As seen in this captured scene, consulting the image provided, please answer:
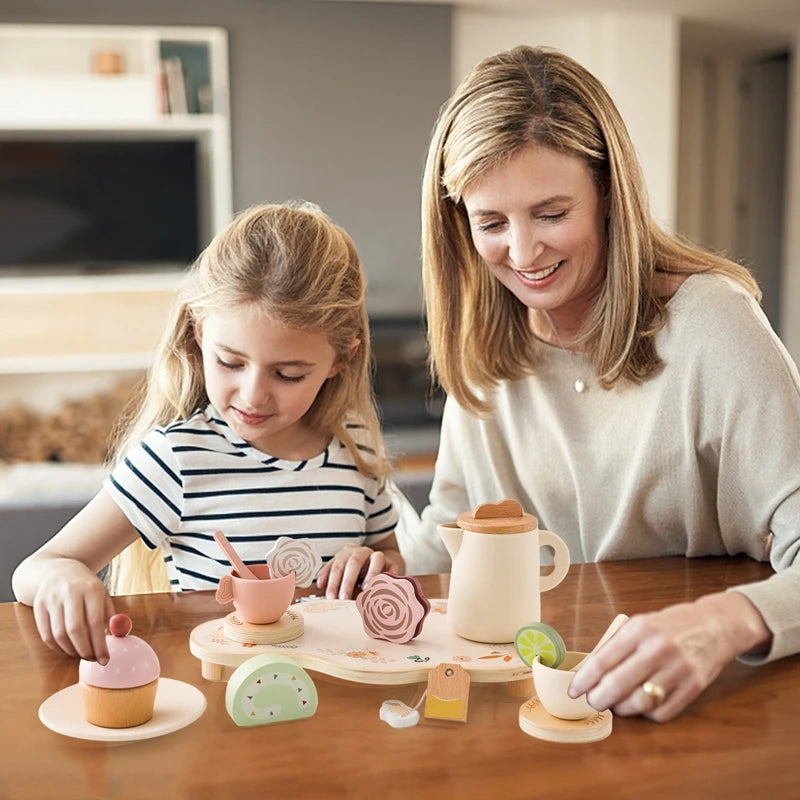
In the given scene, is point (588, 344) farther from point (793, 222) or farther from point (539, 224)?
point (793, 222)

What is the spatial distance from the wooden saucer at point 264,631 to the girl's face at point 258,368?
327 millimetres

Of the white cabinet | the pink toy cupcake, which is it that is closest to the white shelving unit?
the white cabinet

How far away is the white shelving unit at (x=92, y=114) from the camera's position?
18.5 ft

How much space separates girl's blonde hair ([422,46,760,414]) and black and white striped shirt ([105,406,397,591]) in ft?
0.96

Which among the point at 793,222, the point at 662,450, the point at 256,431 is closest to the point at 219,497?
the point at 256,431

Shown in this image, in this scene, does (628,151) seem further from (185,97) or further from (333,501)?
(185,97)

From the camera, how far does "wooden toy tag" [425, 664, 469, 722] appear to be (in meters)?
0.93

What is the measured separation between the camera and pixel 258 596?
1.08 meters

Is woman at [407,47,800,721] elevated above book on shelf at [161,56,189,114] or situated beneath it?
situated beneath

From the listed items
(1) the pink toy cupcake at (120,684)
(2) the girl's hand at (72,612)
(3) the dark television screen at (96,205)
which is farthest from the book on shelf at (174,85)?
(1) the pink toy cupcake at (120,684)

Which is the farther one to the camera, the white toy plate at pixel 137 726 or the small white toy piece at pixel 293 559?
the small white toy piece at pixel 293 559

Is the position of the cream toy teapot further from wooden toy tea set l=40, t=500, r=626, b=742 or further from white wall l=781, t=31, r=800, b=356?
white wall l=781, t=31, r=800, b=356

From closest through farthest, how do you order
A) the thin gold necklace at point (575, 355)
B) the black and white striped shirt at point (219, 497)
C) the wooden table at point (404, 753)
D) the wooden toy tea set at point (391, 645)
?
the wooden table at point (404, 753)
the wooden toy tea set at point (391, 645)
the black and white striped shirt at point (219, 497)
the thin gold necklace at point (575, 355)

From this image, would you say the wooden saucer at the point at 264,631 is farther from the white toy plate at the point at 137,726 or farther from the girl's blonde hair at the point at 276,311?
the girl's blonde hair at the point at 276,311
